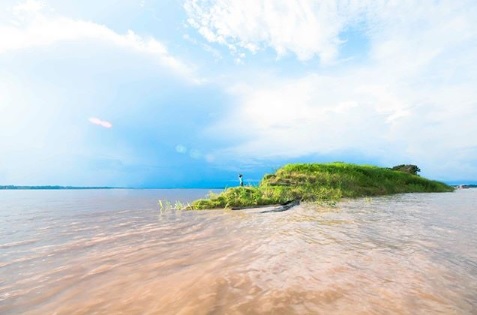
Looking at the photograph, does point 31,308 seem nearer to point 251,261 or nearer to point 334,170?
point 251,261

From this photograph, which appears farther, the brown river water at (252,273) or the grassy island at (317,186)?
the grassy island at (317,186)

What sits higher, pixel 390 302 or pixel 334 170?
pixel 334 170

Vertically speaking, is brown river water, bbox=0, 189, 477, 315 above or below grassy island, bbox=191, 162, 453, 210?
below

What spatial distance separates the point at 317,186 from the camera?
20703mm

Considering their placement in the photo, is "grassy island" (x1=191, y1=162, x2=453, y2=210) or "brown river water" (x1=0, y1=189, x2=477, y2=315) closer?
"brown river water" (x1=0, y1=189, x2=477, y2=315)

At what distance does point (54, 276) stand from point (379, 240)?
5.97 metres

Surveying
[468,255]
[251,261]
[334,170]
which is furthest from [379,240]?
[334,170]

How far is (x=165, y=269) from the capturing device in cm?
429

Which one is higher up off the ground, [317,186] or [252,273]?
[317,186]

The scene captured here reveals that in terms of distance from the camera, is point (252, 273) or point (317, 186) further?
point (317, 186)

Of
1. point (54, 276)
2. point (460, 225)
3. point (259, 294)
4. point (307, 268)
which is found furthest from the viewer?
point (460, 225)

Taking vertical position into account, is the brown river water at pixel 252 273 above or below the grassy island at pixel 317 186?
below

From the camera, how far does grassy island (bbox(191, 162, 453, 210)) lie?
15.5 m

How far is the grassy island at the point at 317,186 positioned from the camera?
51.0ft
